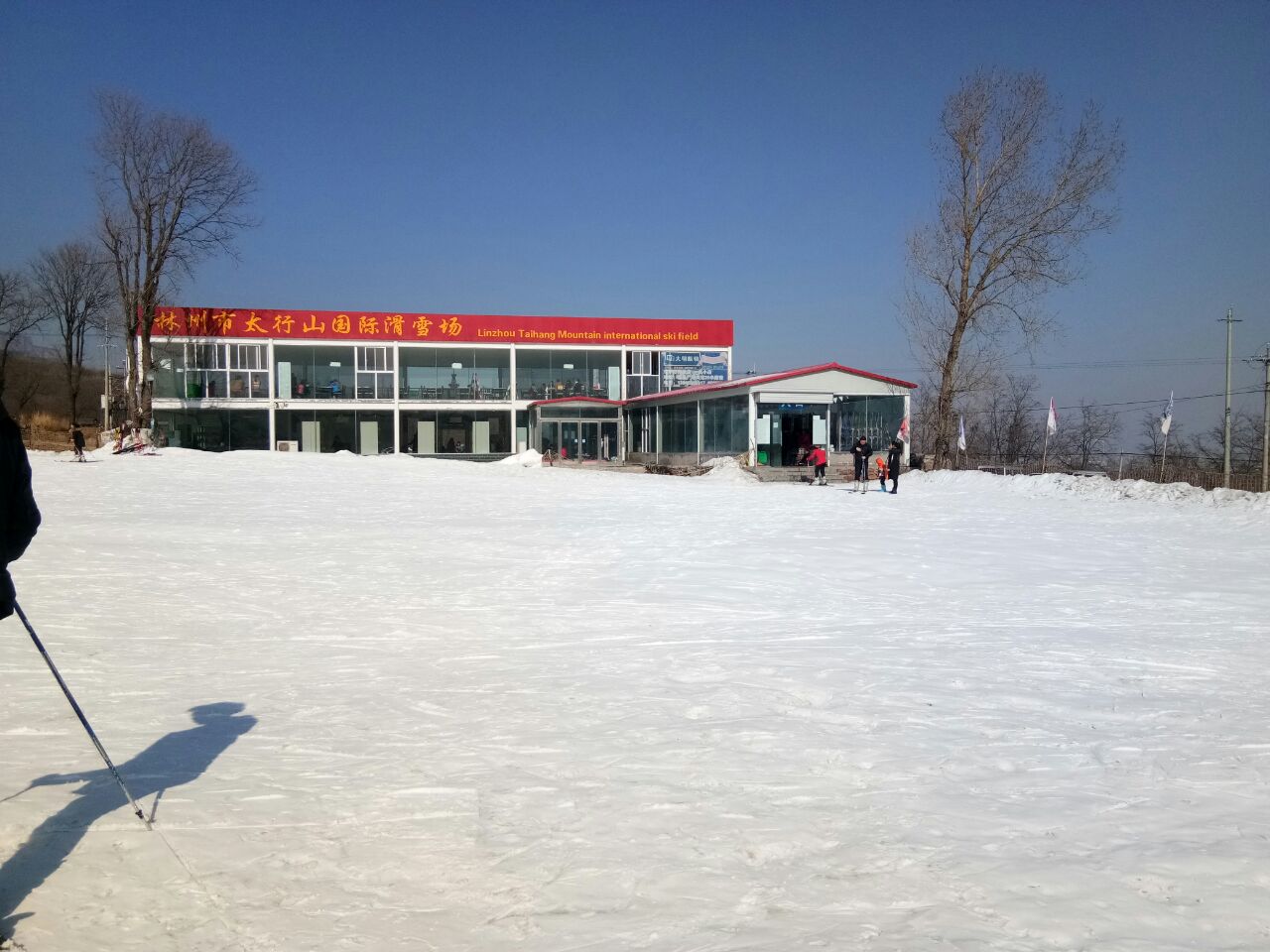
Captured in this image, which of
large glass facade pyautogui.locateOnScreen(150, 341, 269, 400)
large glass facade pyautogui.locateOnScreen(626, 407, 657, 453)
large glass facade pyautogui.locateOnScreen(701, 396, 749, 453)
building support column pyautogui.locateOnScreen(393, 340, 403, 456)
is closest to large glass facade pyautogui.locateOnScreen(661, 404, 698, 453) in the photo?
large glass facade pyautogui.locateOnScreen(701, 396, 749, 453)

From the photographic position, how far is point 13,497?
402 centimetres

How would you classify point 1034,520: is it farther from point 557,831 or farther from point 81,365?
point 81,365

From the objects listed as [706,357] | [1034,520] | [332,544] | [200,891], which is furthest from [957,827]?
[706,357]

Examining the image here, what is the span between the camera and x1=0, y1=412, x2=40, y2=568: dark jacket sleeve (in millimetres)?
3938

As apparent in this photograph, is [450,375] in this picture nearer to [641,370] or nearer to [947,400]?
[641,370]

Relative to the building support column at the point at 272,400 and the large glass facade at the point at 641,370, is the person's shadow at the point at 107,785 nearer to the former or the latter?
the building support column at the point at 272,400

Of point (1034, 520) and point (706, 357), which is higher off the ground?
point (706, 357)

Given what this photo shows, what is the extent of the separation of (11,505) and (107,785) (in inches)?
59.5

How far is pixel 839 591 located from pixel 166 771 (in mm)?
7792

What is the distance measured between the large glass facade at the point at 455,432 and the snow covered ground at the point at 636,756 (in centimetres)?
4133

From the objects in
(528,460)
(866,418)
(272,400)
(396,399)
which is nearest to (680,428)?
(528,460)

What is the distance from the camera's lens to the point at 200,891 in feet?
11.6

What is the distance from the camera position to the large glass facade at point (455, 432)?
53719 mm

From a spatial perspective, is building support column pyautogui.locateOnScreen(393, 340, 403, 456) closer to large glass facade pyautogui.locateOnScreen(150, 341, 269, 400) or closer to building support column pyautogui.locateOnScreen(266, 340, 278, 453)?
building support column pyautogui.locateOnScreen(266, 340, 278, 453)
